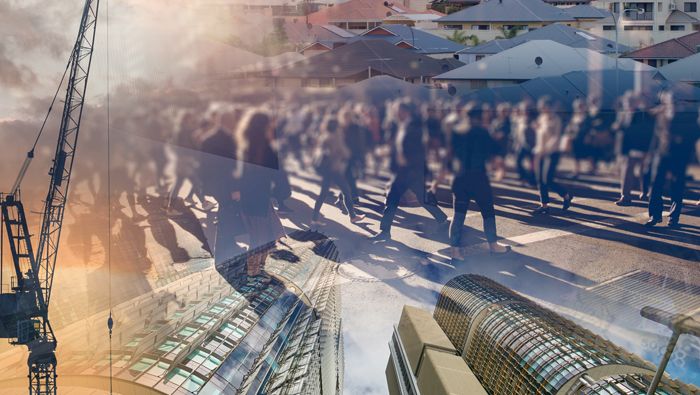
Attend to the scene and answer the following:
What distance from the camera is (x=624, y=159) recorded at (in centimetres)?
1021

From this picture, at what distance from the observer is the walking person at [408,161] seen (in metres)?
10.1

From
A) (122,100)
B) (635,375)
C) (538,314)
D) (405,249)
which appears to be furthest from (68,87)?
(635,375)

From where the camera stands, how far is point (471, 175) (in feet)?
31.7

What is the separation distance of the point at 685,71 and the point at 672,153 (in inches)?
170

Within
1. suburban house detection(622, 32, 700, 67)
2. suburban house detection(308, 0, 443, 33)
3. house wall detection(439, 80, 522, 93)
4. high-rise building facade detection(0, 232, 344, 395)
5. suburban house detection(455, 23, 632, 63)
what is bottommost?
high-rise building facade detection(0, 232, 344, 395)

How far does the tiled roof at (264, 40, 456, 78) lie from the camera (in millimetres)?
15023

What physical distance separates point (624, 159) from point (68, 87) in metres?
7.55

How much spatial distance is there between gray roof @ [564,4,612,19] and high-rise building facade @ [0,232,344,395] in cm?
2178

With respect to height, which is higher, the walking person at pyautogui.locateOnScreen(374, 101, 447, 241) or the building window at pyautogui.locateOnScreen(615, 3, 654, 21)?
the building window at pyautogui.locateOnScreen(615, 3, 654, 21)

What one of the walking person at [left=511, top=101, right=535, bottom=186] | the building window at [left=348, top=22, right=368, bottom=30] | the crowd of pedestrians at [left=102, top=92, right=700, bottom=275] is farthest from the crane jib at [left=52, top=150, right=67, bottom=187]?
the building window at [left=348, top=22, right=368, bottom=30]

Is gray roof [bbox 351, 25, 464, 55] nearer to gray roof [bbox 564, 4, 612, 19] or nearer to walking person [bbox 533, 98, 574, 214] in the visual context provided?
gray roof [bbox 564, 4, 612, 19]

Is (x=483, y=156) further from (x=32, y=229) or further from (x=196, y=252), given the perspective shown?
(x=32, y=229)

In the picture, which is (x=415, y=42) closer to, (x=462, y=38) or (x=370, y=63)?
(x=462, y=38)

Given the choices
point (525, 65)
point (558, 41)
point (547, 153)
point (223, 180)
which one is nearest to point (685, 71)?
point (525, 65)
